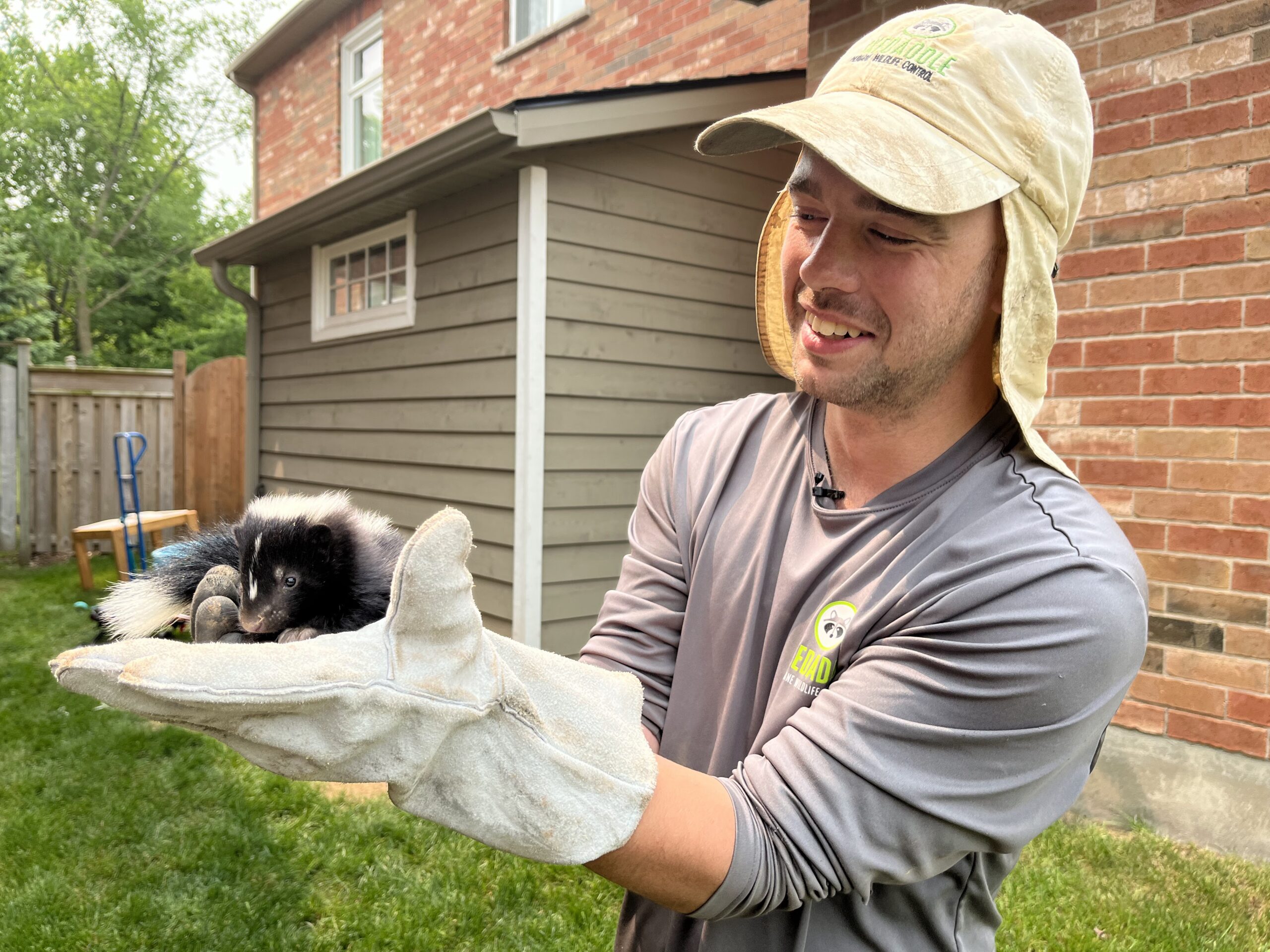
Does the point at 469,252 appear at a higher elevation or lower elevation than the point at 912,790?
higher

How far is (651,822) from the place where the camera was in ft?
3.55

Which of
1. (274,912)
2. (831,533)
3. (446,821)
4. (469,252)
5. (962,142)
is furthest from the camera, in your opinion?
(469,252)

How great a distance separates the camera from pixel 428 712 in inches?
38.4

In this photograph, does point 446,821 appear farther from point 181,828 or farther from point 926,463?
point 181,828

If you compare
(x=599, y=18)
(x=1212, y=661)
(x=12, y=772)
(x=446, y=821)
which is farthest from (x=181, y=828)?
(x=599, y=18)

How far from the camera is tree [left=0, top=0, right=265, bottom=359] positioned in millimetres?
30141

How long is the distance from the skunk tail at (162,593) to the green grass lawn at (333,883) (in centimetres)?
196

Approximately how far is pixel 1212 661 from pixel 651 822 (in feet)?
11.2

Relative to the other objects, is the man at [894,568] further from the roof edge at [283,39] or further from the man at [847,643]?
the roof edge at [283,39]

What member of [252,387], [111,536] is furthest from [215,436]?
[111,536]

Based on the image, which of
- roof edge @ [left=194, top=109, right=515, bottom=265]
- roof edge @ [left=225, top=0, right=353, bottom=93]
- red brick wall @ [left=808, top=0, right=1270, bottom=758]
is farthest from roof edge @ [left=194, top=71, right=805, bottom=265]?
roof edge @ [left=225, top=0, right=353, bottom=93]

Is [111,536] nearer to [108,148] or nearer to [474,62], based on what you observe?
[474,62]

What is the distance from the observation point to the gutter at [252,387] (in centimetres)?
856

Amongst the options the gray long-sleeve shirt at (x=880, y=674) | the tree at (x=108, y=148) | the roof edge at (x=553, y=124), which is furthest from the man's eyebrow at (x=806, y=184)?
the tree at (x=108, y=148)
